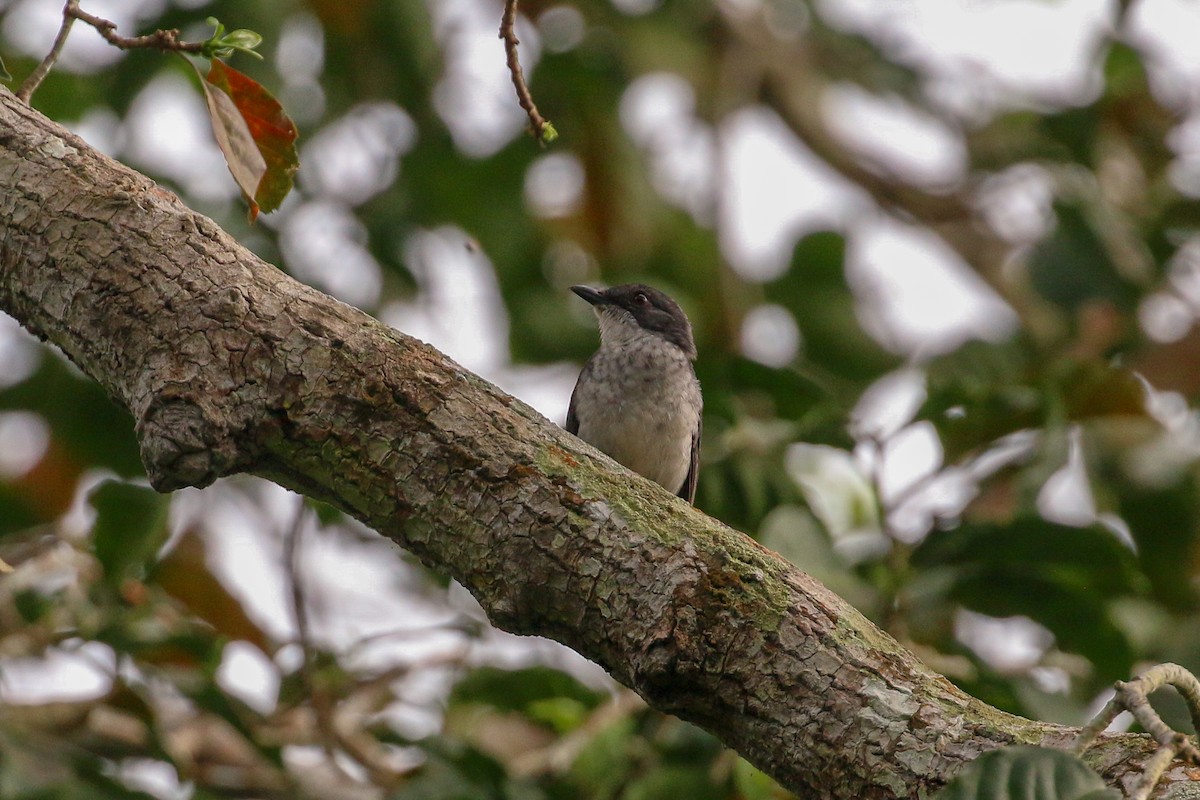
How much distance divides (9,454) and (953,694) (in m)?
5.68

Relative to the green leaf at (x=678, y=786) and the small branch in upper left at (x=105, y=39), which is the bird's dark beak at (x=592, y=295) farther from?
the small branch in upper left at (x=105, y=39)

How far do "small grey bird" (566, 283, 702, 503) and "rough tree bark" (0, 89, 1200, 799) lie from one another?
6.90 feet

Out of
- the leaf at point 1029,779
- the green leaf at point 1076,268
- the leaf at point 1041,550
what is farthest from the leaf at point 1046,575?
the leaf at point 1029,779

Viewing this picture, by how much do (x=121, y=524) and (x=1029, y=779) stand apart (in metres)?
3.28

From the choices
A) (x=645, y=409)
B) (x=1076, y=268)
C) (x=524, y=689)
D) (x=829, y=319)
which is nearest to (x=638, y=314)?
(x=645, y=409)

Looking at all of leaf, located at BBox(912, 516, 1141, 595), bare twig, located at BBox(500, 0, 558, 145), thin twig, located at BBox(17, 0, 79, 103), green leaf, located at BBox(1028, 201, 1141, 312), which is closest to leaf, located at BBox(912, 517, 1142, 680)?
leaf, located at BBox(912, 516, 1141, 595)

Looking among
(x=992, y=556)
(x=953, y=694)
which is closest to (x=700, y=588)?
(x=953, y=694)

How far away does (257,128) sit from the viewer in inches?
112

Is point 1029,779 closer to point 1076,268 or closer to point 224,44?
point 224,44

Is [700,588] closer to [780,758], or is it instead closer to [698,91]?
[780,758]

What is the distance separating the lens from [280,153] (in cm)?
285

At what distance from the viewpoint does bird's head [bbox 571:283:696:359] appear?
17.1 ft

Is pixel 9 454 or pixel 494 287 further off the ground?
pixel 494 287

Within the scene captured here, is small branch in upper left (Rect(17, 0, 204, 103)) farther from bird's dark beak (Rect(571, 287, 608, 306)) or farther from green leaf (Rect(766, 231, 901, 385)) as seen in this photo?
green leaf (Rect(766, 231, 901, 385))
